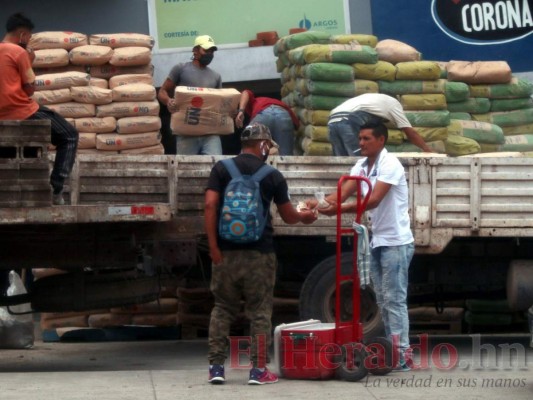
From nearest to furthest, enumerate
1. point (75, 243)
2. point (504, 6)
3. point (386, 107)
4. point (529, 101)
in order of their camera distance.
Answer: point (75, 243), point (386, 107), point (529, 101), point (504, 6)

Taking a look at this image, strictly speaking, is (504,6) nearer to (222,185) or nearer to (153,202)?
(153,202)

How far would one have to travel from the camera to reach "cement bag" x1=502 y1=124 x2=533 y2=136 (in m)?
13.0

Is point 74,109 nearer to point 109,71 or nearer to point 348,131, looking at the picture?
point 109,71

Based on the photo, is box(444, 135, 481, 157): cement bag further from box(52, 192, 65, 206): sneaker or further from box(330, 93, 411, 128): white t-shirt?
box(52, 192, 65, 206): sneaker

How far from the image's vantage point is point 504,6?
15.4 m

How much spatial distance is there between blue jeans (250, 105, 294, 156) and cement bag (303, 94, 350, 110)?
0.36 m

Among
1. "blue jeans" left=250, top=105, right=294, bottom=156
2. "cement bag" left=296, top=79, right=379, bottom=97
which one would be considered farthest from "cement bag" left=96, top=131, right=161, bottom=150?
"cement bag" left=296, top=79, right=379, bottom=97

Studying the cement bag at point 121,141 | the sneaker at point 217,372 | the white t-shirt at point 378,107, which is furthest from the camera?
the cement bag at point 121,141

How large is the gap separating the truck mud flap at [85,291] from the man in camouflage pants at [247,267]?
5.79 ft

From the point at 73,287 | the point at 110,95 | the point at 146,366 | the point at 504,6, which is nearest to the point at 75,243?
the point at 73,287

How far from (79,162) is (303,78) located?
2916 millimetres

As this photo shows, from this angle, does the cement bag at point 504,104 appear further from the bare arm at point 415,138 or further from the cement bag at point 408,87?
the bare arm at point 415,138

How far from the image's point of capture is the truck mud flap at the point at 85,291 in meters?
10.2

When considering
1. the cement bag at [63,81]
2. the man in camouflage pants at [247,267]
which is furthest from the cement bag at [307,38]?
the man in camouflage pants at [247,267]
